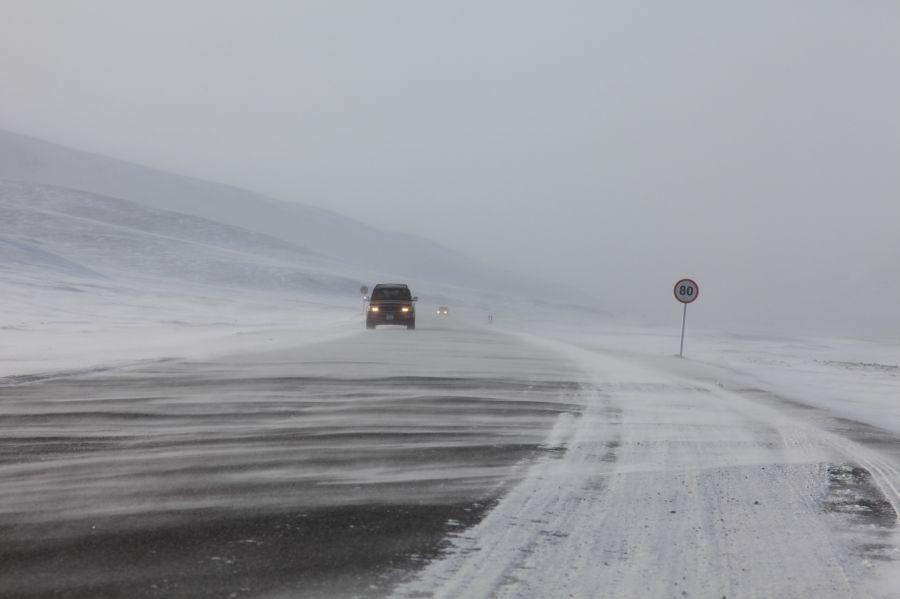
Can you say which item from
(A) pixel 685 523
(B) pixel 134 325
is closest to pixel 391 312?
(B) pixel 134 325

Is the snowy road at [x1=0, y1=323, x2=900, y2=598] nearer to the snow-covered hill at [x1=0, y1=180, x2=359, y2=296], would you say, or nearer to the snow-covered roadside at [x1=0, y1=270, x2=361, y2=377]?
the snow-covered roadside at [x1=0, y1=270, x2=361, y2=377]

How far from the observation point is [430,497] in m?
5.04

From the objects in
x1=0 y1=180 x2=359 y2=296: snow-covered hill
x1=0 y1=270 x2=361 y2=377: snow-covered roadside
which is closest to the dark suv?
x1=0 y1=270 x2=361 y2=377: snow-covered roadside

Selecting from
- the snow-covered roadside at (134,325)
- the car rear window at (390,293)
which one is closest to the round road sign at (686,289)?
the snow-covered roadside at (134,325)

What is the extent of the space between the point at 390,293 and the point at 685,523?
3144 cm

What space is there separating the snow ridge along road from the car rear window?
1080 inches

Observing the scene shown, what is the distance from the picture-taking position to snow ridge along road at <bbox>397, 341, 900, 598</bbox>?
11.7 ft

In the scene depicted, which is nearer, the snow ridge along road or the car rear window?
the snow ridge along road

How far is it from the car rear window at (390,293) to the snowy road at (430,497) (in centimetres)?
2498

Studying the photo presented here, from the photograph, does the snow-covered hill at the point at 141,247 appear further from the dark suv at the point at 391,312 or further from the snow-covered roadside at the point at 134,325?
the dark suv at the point at 391,312

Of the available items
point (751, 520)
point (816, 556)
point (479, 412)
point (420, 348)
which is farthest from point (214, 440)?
point (420, 348)

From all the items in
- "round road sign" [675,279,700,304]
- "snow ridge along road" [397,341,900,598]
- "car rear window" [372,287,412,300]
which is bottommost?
"snow ridge along road" [397,341,900,598]

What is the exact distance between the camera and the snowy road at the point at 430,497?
3.58m

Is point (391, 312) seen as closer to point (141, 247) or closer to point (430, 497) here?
point (430, 497)
